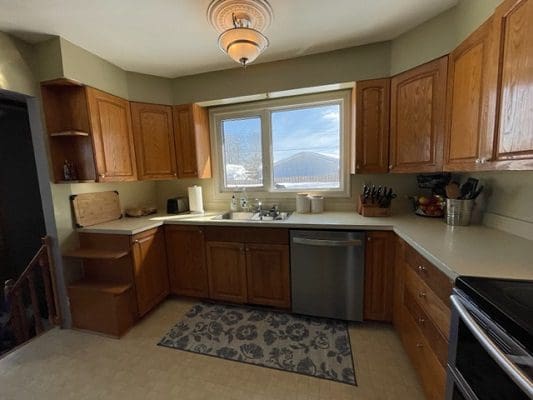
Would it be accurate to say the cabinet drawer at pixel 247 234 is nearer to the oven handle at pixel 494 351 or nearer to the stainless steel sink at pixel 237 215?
the stainless steel sink at pixel 237 215

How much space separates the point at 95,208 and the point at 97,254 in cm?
54

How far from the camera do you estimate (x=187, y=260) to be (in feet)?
7.99

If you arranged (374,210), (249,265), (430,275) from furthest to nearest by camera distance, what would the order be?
(249,265) < (374,210) < (430,275)

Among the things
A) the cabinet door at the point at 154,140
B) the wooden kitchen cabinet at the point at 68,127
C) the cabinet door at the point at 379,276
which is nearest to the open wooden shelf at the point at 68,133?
the wooden kitchen cabinet at the point at 68,127

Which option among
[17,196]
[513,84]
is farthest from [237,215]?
[17,196]

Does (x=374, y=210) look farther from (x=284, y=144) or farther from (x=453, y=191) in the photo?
(x=284, y=144)

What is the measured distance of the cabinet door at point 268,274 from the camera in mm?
2150

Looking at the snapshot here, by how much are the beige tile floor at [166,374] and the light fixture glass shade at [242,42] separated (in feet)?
7.11

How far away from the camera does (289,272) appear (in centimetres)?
214

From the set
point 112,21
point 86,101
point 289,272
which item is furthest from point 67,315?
point 112,21

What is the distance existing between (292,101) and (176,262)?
2.19 metres

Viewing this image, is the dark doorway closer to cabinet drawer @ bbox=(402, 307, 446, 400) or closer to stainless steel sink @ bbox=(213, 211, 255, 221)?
stainless steel sink @ bbox=(213, 211, 255, 221)

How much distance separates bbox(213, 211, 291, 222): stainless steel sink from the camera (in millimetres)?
2467

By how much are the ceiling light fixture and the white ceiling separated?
0.10 m
